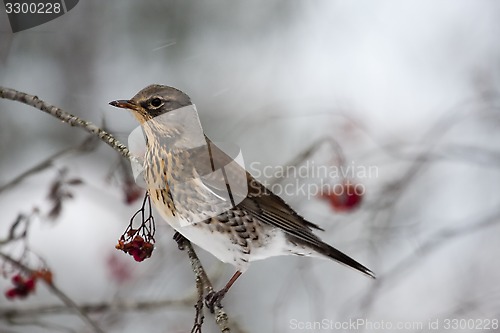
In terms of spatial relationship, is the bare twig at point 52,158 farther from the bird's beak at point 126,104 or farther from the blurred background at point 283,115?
the blurred background at point 283,115

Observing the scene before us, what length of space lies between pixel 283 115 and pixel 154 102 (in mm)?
2691

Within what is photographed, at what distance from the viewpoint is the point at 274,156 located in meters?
4.69

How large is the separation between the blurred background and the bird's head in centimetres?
146

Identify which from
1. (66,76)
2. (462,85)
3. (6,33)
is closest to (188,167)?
(6,33)

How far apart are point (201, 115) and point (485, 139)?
2069 millimetres

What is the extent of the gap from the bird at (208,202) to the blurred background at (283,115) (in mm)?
1149

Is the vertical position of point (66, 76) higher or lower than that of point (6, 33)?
higher

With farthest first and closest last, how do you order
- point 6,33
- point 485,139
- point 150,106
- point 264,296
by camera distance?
point 264,296
point 485,139
point 6,33
point 150,106

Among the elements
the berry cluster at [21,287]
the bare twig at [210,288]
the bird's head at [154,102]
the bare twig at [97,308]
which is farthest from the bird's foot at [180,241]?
the berry cluster at [21,287]

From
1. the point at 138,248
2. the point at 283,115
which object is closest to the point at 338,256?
the point at 138,248

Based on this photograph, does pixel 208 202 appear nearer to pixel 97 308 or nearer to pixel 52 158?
pixel 52 158

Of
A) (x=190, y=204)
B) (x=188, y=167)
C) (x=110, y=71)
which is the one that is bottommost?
(x=190, y=204)

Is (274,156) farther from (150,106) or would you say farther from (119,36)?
(150,106)

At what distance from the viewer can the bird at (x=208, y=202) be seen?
193cm
